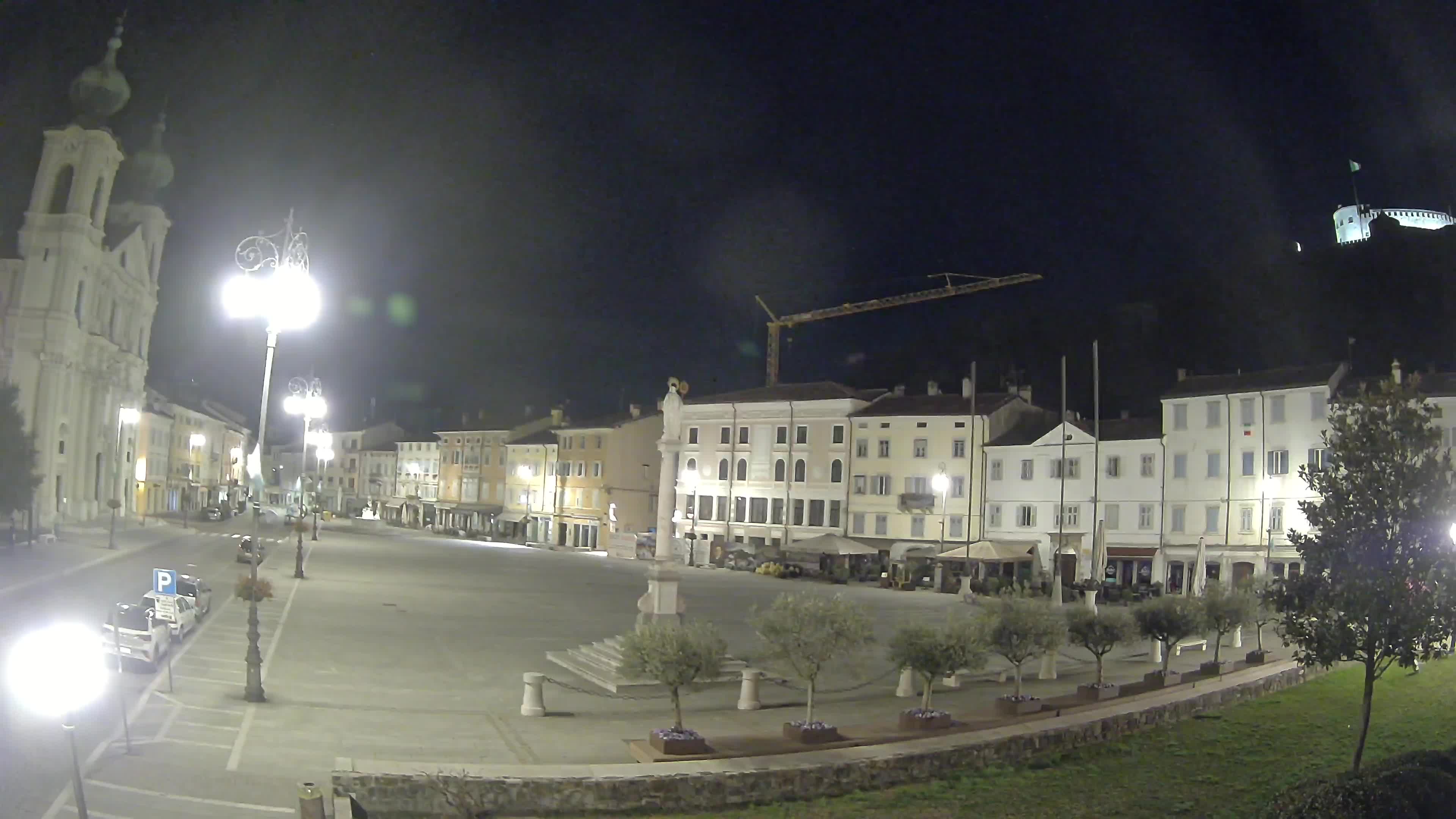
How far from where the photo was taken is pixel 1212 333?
92562mm

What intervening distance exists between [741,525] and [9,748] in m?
57.9

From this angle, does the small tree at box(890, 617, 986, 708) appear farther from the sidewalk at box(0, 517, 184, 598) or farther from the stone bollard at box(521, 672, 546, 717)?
the sidewalk at box(0, 517, 184, 598)

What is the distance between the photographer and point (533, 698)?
17.9 meters

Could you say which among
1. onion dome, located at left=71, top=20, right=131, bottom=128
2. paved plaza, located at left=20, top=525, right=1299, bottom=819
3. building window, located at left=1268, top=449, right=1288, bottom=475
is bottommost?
paved plaza, located at left=20, top=525, right=1299, bottom=819

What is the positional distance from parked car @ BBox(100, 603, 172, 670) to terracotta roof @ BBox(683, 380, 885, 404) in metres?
50.2

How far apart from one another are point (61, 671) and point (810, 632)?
9.97 meters

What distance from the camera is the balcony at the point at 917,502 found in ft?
Answer: 203

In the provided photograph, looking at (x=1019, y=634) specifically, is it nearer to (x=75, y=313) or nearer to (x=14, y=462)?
(x=14, y=462)

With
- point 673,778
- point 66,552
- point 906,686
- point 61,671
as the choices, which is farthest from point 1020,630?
point 66,552

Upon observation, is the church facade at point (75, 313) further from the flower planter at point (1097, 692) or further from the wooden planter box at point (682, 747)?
the flower planter at point (1097, 692)

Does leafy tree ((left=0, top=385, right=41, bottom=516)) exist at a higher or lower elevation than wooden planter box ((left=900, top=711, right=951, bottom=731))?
higher

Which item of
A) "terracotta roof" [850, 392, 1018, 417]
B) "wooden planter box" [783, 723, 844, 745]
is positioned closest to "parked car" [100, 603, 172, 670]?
"wooden planter box" [783, 723, 844, 745]

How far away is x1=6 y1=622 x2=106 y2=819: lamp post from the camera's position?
916 centimetres

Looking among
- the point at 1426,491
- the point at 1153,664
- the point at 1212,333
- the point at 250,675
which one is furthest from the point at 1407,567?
the point at 1212,333
